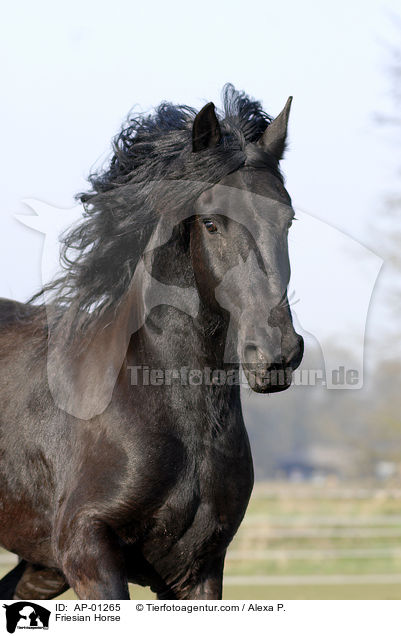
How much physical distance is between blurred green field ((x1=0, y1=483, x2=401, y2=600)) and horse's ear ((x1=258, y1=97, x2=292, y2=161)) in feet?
24.2

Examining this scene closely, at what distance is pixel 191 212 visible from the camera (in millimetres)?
3459

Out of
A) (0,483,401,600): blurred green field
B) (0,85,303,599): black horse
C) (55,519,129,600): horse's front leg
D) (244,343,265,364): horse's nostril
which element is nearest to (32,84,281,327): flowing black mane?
(0,85,303,599): black horse

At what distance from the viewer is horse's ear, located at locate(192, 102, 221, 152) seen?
3.43 metres

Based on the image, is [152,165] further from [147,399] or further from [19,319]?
[19,319]

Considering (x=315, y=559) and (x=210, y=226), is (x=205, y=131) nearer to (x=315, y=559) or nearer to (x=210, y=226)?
(x=210, y=226)

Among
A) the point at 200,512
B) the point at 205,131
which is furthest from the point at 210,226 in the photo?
the point at 200,512

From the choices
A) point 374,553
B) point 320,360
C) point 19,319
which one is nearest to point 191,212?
point 320,360

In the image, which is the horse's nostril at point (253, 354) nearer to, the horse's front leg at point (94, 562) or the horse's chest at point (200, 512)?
the horse's chest at point (200, 512)

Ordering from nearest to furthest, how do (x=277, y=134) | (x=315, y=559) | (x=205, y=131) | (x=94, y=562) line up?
(x=94, y=562) < (x=205, y=131) < (x=277, y=134) < (x=315, y=559)

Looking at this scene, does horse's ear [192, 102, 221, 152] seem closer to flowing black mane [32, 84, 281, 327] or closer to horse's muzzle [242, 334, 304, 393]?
flowing black mane [32, 84, 281, 327]

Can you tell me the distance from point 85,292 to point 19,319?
81 cm

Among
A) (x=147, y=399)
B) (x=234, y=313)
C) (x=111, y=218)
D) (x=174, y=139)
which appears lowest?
(x=147, y=399)

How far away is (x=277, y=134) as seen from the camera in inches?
146

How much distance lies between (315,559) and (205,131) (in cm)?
1148
